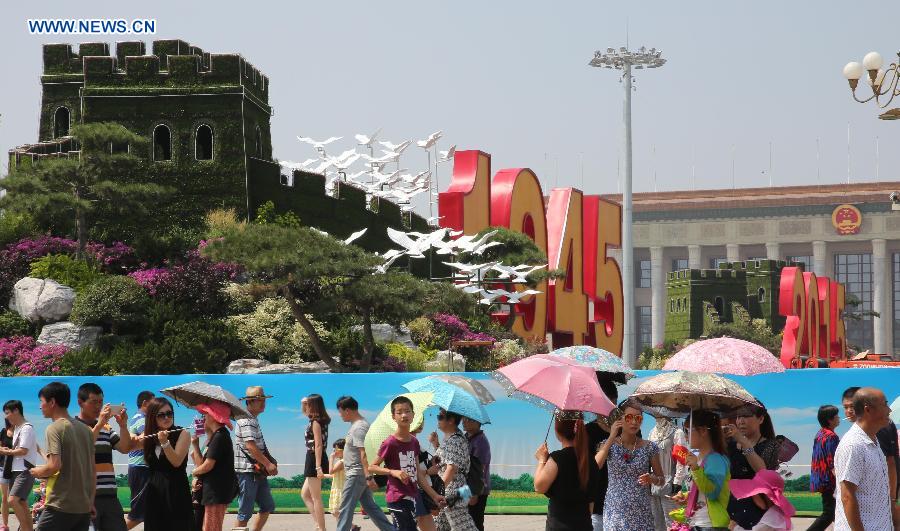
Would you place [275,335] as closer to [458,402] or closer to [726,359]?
[726,359]

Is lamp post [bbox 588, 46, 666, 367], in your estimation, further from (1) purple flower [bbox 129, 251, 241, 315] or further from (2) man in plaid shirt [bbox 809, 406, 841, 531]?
(2) man in plaid shirt [bbox 809, 406, 841, 531]

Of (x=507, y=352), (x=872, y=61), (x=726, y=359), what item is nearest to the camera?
(x=726, y=359)

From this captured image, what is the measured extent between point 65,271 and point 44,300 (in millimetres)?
1410

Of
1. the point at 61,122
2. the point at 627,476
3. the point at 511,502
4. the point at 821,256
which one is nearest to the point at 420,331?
the point at 61,122

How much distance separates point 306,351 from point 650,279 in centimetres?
9202

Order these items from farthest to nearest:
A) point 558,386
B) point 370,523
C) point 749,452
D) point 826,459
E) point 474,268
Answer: point 474,268 < point 370,523 < point 826,459 < point 558,386 < point 749,452

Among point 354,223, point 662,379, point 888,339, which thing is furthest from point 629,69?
point 888,339

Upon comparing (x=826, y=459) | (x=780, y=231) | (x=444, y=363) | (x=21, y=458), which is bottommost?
(x=444, y=363)

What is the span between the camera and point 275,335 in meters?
30.6

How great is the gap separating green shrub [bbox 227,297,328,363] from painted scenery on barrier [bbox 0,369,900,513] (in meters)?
13.0

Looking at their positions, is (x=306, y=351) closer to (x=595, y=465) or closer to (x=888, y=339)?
(x=595, y=465)

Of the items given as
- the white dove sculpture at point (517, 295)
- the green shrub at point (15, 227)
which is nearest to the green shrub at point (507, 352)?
the white dove sculpture at point (517, 295)

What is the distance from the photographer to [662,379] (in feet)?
32.3

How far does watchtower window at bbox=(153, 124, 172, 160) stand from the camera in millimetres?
36500
